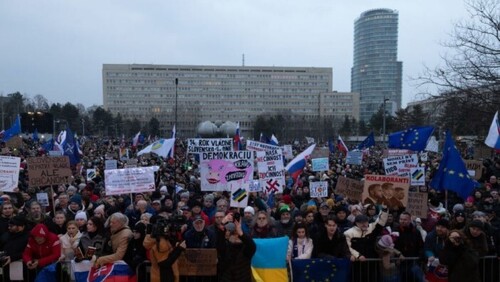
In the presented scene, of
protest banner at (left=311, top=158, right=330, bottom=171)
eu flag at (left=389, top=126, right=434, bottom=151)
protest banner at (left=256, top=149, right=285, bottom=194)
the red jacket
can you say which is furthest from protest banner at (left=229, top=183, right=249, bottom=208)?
eu flag at (left=389, top=126, right=434, bottom=151)

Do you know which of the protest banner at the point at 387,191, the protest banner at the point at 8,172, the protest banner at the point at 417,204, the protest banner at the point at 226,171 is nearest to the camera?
the protest banner at the point at 387,191

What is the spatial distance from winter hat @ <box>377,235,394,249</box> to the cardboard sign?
7.34 feet

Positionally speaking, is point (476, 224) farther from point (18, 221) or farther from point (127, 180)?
point (127, 180)

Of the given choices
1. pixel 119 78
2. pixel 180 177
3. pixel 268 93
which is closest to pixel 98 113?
pixel 119 78

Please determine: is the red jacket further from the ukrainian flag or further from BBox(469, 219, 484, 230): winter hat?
BBox(469, 219, 484, 230): winter hat

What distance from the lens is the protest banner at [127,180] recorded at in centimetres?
988

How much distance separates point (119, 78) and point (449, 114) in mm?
129458

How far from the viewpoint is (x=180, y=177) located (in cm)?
1841

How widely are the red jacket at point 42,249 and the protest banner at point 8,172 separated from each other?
4.76 m

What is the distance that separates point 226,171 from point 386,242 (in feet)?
14.4

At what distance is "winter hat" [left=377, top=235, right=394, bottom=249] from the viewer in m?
6.20

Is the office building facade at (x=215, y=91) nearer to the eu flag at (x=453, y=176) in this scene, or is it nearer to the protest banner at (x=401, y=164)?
the protest banner at (x=401, y=164)

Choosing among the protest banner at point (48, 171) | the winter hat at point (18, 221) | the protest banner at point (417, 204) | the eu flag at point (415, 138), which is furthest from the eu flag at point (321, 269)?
the eu flag at point (415, 138)

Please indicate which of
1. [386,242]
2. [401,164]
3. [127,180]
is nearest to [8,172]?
[127,180]
